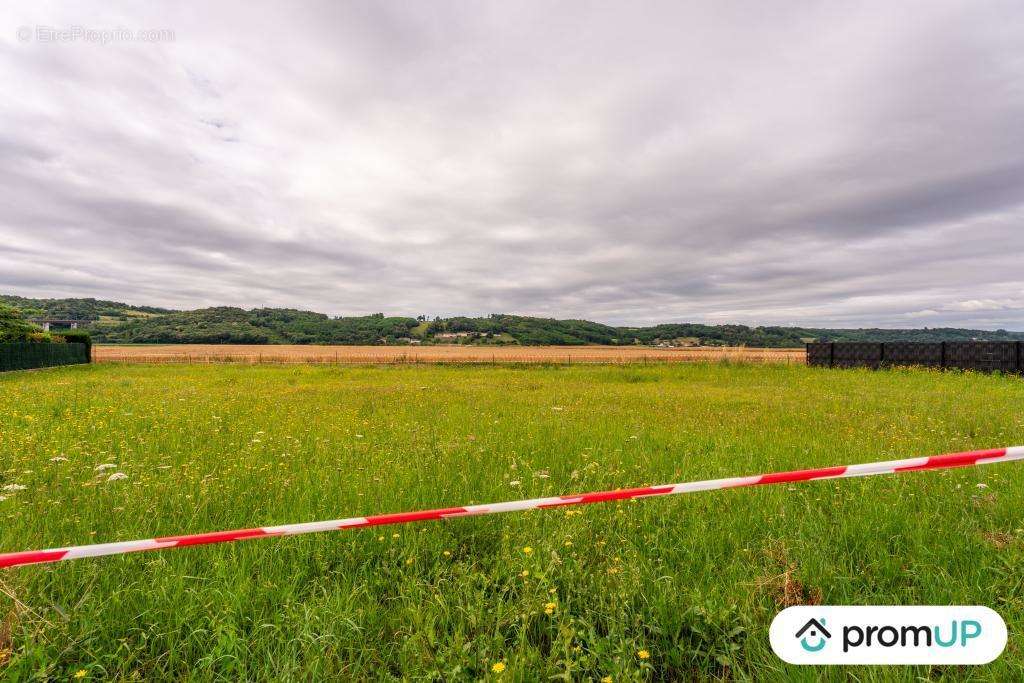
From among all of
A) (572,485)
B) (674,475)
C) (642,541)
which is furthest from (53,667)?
(674,475)

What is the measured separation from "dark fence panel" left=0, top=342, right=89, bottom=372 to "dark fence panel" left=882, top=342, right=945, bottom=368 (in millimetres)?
57228

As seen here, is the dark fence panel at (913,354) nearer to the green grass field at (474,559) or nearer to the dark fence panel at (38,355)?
the green grass field at (474,559)

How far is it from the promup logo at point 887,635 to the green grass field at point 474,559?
11cm

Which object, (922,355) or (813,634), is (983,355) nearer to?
(922,355)

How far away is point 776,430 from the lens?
8.09 metres

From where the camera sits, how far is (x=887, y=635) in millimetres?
2457

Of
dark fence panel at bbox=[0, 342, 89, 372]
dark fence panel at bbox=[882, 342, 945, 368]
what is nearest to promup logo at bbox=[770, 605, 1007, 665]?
dark fence panel at bbox=[882, 342, 945, 368]

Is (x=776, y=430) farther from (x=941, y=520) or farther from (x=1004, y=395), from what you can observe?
(x=1004, y=395)

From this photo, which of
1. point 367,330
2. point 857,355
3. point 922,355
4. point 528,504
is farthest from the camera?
point 367,330

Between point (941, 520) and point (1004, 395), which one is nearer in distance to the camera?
point (941, 520)

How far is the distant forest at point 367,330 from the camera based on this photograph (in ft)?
337

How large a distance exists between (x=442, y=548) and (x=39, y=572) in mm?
2910

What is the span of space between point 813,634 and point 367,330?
13065 centimetres

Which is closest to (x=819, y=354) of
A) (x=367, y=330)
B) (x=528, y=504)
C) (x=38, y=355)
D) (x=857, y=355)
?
(x=857, y=355)
